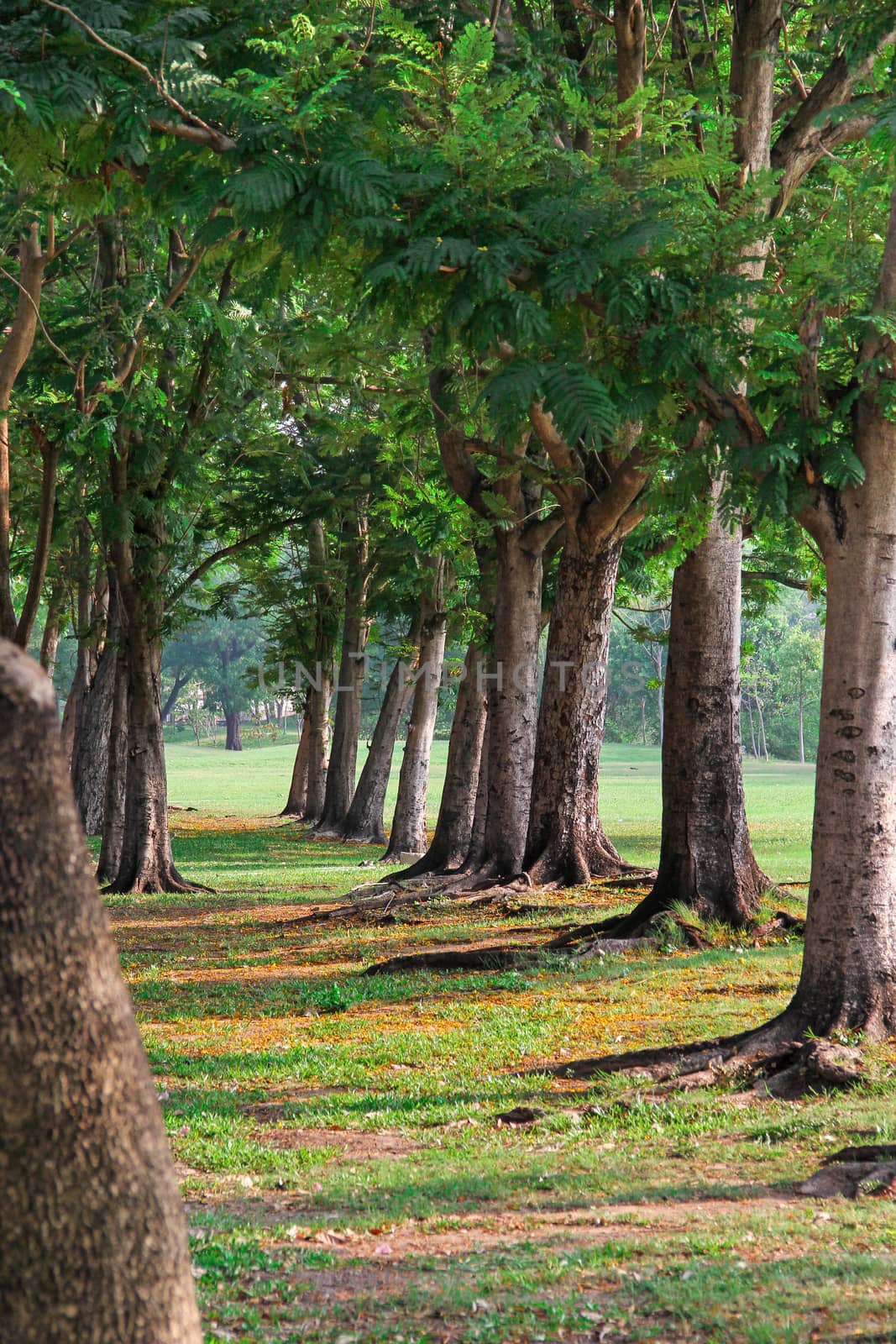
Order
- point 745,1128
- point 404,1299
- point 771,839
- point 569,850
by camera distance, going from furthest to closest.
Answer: point 771,839
point 569,850
point 745,1128
point 404,1299

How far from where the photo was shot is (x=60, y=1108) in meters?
2.61

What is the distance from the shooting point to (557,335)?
Result: 26.2 ft

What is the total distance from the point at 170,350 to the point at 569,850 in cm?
904

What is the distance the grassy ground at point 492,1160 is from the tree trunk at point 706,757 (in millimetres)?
703

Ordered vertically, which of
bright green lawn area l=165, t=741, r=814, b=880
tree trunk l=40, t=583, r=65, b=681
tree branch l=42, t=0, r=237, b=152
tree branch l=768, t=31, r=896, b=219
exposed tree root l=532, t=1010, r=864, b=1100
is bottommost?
bright green lawn area l=165, t=741, r=814, b=880

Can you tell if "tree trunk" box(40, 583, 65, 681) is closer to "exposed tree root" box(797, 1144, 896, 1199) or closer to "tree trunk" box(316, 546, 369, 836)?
"tree trunk" box(316, 546, 369, 836)

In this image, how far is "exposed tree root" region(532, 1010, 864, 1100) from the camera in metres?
7.41

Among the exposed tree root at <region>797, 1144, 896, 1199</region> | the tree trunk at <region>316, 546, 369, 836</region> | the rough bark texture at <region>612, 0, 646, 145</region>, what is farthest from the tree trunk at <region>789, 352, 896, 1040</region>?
the tree trunk at <region>316, 546, 369, 836</region>

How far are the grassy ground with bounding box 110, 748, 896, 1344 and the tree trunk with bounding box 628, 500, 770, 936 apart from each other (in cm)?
70

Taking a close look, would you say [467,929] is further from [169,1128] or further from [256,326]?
[256,326]

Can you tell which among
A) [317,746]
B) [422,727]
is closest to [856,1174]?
[422,727]

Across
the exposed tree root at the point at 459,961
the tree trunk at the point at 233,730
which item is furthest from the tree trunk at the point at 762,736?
the exposed tree root at the point at 459,961

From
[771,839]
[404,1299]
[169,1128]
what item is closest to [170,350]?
[169,1128]

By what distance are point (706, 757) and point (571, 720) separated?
3808mm
